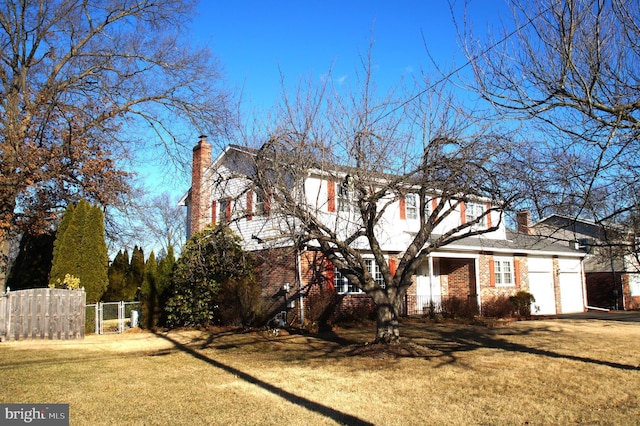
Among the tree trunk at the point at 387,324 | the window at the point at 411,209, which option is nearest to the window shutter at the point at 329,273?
the window at the point at 411,209

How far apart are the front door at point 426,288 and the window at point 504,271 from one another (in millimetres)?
2871

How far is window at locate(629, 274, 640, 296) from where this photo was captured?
3144cm

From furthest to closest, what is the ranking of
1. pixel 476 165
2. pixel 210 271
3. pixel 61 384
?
pixel 210 271
pixel 476 165
pixel 61 384

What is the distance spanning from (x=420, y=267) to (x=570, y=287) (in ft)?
34.0

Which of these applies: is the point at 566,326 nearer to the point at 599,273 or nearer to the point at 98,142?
the point at 599,273

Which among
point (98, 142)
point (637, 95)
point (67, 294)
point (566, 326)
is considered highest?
point (98, 142)

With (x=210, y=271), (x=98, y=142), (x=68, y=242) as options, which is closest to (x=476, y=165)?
(x=210, y=271)

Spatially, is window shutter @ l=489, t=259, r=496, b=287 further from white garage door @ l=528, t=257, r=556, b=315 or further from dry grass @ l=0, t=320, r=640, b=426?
dry grass @ l=0, t=320, r=640, b=426

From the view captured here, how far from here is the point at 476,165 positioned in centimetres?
1050

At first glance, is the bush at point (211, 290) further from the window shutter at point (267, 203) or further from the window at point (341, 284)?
the window shutter at point (267, 203)

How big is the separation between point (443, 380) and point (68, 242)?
1366cm

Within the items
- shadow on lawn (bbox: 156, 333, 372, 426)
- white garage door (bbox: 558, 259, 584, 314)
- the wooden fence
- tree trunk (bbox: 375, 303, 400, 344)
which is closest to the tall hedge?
the wooden fence

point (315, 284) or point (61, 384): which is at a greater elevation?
point (315, 284)

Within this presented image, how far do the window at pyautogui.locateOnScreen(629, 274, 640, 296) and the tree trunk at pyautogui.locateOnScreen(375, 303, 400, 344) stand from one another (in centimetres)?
2598
